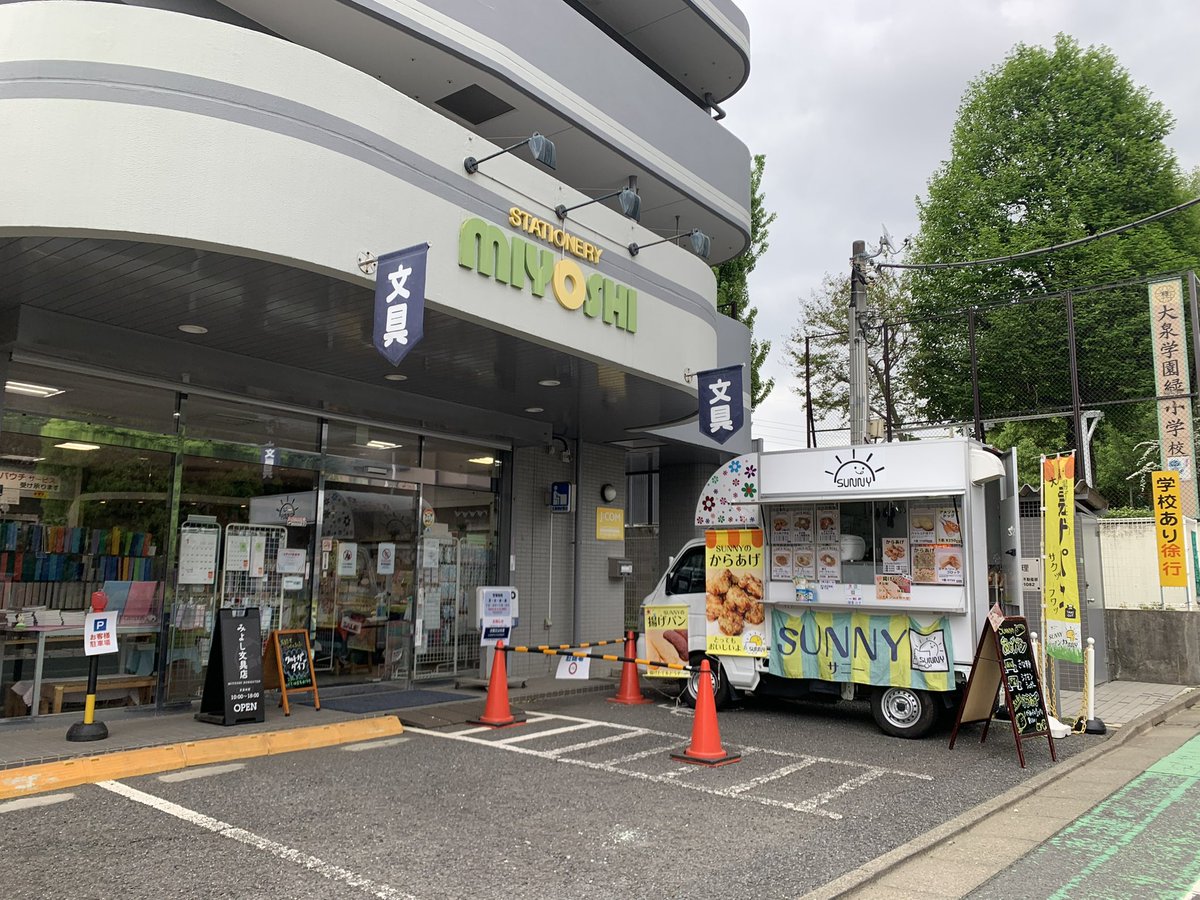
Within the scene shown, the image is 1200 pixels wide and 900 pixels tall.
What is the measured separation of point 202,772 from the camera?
6.91 m

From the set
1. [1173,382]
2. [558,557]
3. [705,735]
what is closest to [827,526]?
[705,735]

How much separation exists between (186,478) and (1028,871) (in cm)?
817

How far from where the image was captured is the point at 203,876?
461 centimetres

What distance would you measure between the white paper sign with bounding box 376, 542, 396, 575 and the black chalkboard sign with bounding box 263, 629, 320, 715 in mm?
1720

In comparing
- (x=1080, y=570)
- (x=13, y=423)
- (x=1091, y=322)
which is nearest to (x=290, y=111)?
(x=13, y=423)

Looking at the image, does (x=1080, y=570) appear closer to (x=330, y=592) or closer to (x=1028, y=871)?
(x=1028, y=871)

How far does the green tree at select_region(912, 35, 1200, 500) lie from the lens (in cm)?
2311

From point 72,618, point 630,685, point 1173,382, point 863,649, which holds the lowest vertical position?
point 630,685

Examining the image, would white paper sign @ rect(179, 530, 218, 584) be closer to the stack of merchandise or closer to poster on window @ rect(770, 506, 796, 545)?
the stack of merchandise

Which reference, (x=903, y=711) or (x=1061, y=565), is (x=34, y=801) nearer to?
(x=903, y=711)

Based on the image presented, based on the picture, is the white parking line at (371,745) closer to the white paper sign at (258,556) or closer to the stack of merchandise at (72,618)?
the white paper sign at (258,556)

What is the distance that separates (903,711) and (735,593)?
2.19 meters

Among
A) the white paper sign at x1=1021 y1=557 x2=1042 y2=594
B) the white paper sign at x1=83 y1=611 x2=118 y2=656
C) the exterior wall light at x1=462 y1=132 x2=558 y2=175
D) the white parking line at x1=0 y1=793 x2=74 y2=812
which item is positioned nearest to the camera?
the white parking line at x1=0 y1=793 x2=74 y2=812

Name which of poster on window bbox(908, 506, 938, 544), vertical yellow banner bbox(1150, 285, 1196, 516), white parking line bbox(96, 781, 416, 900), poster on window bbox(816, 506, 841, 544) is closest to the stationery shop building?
poster on window bbox(816, 506, 841, 544)
